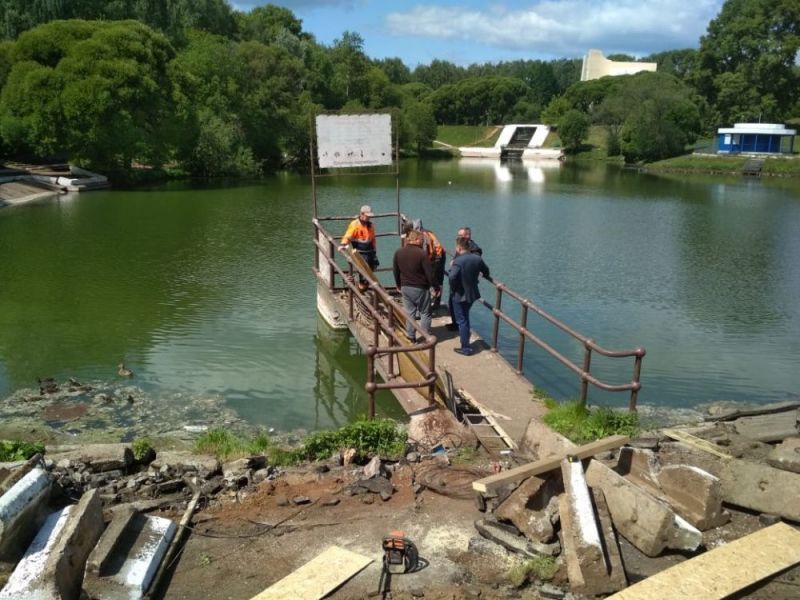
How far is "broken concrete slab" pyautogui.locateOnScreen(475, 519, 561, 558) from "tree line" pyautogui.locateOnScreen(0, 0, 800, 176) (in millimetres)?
11075

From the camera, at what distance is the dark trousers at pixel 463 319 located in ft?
34.8

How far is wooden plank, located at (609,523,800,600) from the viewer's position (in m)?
4.66

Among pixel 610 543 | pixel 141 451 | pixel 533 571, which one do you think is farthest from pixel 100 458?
pixel 610 543

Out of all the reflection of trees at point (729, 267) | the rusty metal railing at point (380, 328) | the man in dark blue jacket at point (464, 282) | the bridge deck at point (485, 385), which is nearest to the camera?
the rusty metal railing at point (380, 328)

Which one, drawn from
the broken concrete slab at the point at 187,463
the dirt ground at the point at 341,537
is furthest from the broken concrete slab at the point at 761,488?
the broken concrete slab at the point at 187,463

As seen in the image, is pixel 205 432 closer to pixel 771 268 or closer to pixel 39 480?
pixel 39 480

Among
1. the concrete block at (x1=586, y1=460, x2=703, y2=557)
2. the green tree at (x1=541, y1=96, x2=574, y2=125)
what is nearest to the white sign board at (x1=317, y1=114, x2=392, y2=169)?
the concrete block at (x1=586, y1=460, x2=703, y2=557)

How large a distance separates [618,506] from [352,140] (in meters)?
10.3

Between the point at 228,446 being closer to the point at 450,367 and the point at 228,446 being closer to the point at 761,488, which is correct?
the point at 450,367

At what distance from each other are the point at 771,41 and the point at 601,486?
3628 inches

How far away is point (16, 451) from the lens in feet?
26.1

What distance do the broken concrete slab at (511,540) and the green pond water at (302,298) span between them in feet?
17.2

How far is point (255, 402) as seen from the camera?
1122 centimetres

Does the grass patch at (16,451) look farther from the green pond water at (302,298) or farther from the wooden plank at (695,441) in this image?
the wooden plank at (695,441)
